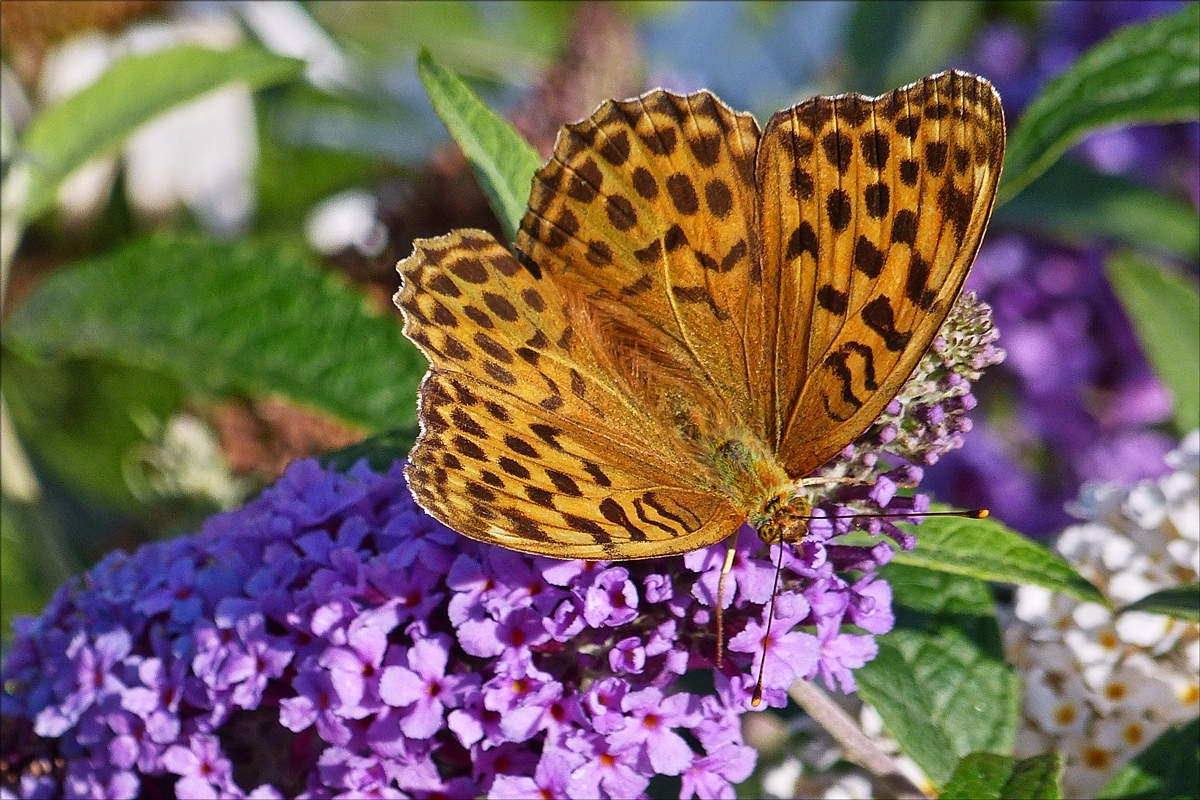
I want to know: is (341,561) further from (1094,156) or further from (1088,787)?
(1094,156)

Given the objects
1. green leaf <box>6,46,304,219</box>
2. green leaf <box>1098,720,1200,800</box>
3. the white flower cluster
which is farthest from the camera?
green leaf <box>6,46,304,219</box>

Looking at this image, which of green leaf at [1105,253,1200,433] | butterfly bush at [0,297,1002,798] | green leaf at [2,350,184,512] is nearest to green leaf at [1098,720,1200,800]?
butterfly bush at [0,297,1002,798]

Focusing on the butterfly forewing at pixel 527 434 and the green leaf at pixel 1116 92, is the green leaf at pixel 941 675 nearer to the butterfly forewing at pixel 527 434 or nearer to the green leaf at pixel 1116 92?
the butterfly forewing at pixel 527 434

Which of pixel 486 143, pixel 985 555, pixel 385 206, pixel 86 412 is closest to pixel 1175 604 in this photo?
pixel 985 555

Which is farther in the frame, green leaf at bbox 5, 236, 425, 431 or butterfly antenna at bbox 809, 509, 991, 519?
green leaf at bbox 5, 236, 425, 431

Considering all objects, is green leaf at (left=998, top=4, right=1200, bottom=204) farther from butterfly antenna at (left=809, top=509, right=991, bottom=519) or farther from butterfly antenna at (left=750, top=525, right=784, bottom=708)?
butterfly antenna at (left=750, top=525, right=784, bottom=708)

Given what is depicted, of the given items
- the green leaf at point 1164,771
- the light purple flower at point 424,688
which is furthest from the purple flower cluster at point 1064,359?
the light purple flower at point 424,688

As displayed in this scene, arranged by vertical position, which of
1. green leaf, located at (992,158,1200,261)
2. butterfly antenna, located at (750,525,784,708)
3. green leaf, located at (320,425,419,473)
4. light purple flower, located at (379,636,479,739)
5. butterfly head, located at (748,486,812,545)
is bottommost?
light purple flower, located at (379,636,479,739)

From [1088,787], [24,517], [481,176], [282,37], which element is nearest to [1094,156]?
[1088,787]
